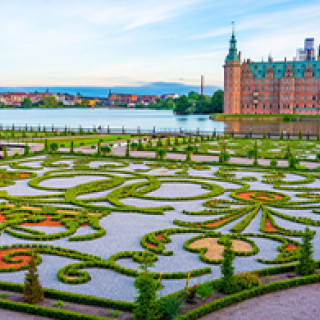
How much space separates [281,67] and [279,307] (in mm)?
131962

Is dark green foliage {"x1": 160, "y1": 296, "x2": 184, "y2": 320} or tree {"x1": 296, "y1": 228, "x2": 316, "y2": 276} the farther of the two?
tree {"x1": 296, "y1": 228, "x2": 316, "y2": 276}

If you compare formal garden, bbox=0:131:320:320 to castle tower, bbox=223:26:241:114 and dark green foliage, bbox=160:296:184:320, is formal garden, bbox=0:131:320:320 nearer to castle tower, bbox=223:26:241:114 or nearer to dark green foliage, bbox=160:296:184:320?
dark green foliage, bbox=160:296:184:320

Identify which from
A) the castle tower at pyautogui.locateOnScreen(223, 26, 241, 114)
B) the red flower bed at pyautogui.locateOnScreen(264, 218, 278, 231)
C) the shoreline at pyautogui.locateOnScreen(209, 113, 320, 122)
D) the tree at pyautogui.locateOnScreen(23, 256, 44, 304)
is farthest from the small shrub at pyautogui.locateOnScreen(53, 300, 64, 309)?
the castle tower at pyautogui.locateOnScreen(223, 26, 241, 114)

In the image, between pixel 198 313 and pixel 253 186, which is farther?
pixel 253 186

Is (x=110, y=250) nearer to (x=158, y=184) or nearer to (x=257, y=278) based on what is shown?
(x=257, y=278)

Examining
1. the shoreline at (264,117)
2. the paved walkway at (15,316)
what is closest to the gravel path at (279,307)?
the paved walkway at (15,316)

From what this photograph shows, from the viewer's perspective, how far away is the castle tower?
126375 millimetres

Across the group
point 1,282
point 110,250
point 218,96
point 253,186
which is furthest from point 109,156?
point 218,96

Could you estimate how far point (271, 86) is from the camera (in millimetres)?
132125

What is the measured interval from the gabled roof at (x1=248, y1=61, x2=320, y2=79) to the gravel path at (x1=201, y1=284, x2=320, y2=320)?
129m

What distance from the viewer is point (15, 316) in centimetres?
804

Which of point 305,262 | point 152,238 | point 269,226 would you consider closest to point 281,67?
point 269,226

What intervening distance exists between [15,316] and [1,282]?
1.33 metres

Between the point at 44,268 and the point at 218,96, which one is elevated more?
the point at 218,96
